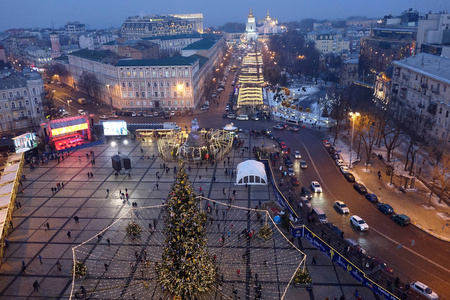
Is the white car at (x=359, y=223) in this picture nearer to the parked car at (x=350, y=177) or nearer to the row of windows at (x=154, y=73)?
the parked car at (x=350, y=177)

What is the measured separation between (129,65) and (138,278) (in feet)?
189

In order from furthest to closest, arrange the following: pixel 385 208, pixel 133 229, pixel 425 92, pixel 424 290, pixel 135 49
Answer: pixel 135 49 < pixel 425 92 < pixel 385 208 < pixel 133 229 < pixel 424 290

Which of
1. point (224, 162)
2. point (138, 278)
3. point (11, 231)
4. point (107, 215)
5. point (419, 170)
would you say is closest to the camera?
point (138, 278)

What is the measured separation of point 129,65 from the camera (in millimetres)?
75812

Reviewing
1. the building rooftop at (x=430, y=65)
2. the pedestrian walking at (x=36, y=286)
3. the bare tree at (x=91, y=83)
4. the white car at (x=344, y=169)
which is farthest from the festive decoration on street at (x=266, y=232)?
the bare tree at (x=91, y=83)

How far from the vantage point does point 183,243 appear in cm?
2144

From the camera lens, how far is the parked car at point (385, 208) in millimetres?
34812

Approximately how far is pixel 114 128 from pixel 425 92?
4838cm

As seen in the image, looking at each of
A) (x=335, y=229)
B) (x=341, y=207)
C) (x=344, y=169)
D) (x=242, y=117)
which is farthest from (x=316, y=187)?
(x=242, y=117)

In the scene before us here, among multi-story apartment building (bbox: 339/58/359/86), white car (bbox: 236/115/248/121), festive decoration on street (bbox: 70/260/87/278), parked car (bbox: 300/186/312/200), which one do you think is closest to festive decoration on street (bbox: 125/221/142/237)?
festive decoration on street (bbox: 70/260/87/278)

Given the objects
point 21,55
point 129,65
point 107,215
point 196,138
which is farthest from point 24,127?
point 21,55

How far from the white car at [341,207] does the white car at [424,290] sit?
1088cm

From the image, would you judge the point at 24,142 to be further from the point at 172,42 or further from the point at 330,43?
the point at 330,43

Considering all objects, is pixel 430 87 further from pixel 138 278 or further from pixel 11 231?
pixel 11 231
